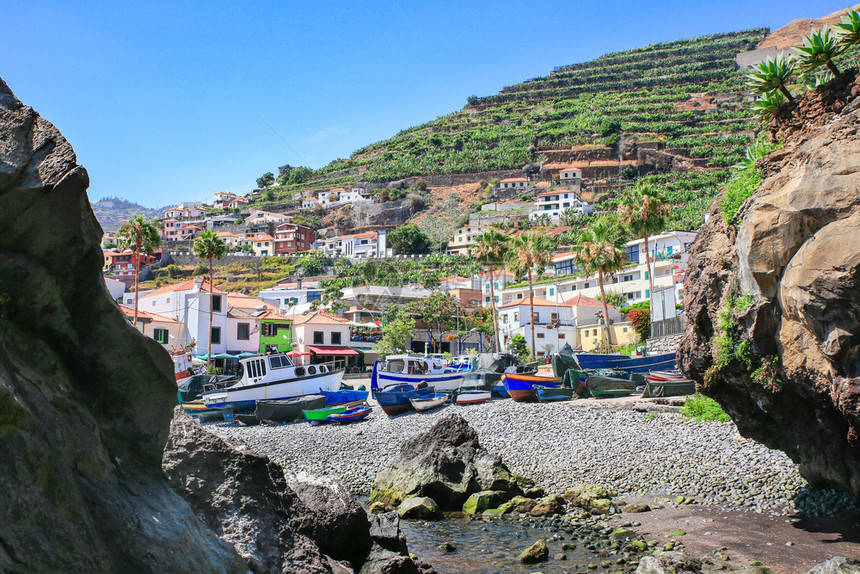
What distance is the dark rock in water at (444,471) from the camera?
17391 mm

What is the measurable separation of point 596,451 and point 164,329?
42.8 metres

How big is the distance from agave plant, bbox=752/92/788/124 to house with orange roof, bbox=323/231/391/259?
117018 mm

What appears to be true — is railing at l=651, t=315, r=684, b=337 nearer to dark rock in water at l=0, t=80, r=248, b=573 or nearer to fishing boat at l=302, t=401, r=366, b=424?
fishing boat at l=302, t=401, r=366, b=424

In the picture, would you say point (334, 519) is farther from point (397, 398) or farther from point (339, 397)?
point (339, 397)

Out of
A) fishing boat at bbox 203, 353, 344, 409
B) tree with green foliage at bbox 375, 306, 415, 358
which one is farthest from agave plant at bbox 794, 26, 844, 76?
tree with green foliage at bbox 375, 306, 415, 358

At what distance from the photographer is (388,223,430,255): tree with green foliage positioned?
12988cm

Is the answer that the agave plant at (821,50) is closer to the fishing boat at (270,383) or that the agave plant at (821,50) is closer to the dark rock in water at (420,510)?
the dark rock in water at (420,510)

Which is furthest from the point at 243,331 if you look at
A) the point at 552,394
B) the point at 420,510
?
the point at 420,510

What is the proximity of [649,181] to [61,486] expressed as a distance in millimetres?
133589

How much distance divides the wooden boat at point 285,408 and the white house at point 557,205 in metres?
95.7

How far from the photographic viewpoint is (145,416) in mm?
5750

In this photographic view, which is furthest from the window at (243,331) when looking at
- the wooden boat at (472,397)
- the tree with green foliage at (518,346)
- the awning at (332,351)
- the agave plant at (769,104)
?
the agave plant at (769,104)

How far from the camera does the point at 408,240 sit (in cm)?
13075

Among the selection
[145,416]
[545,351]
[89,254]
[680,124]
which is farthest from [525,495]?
[680,124]
